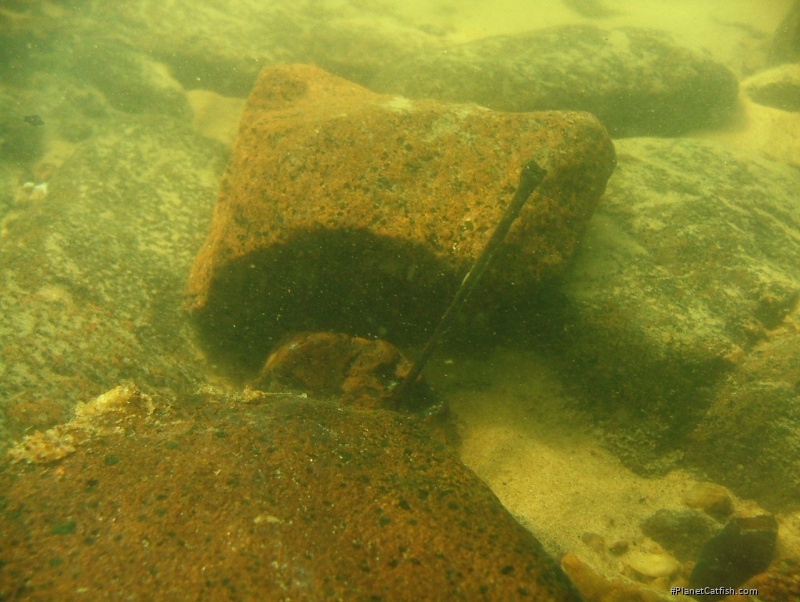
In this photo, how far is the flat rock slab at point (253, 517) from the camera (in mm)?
1547

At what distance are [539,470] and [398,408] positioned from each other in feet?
3.26

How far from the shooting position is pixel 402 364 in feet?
9.67

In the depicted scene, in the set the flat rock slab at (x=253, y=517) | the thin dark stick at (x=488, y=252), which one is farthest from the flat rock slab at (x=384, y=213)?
the flat rock slab at (x=253, y=517)

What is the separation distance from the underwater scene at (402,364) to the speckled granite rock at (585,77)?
3.80ft

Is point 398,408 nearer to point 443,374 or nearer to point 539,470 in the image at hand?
point 443,374

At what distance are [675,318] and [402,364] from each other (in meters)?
1.82

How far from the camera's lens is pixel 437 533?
5.69ft

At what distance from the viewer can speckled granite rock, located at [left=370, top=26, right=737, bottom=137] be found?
5.28m

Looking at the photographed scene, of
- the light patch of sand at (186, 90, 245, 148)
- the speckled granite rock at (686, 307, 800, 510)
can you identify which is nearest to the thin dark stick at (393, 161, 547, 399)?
the speckled granite rock at (686, 307, 800, 510)

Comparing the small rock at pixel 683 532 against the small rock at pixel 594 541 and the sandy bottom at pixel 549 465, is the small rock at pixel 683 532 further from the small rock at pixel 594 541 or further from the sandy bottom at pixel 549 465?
the small rock at pixel 594 541

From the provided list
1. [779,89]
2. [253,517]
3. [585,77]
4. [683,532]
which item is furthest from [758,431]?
[779,89]

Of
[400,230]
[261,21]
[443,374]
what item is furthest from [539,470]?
[261,21]

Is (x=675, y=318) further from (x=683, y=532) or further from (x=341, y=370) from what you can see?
(x=341, y=370)

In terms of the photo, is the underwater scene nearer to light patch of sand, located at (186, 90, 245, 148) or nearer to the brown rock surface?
the brown rock surface
